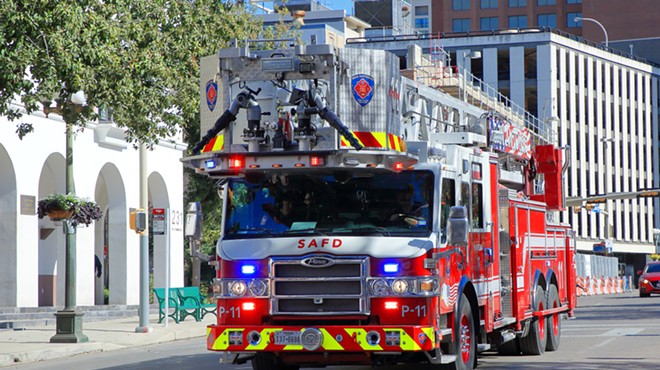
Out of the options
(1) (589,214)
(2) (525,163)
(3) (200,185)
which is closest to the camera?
(2) (525,163)

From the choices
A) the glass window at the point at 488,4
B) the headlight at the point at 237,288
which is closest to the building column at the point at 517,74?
the glass window at the point at 488,4

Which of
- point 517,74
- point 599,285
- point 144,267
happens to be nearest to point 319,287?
point 144,267

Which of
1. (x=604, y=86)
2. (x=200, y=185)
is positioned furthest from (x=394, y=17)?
(x=200, y=185)

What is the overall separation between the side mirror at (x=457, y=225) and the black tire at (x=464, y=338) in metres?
1.26

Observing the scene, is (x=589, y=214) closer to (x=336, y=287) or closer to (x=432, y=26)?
(x=432, y=26)

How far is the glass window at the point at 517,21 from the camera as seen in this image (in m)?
131

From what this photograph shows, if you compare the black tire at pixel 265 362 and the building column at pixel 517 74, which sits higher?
the building column at pixel 517 74

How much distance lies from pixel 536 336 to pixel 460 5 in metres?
115

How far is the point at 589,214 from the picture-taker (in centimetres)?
10388

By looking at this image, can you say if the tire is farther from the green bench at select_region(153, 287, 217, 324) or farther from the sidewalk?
the green bench at select_region(153, 287, 217, 324)

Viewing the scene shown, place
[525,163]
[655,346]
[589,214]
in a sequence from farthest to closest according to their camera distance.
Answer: [589,214]
[655,346]
[525,163]

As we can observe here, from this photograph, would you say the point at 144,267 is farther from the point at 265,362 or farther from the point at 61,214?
the point at 265,362

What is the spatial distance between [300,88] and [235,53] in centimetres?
85

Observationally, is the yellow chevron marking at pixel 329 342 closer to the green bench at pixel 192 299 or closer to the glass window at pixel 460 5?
the green bench at pixel 192 299
